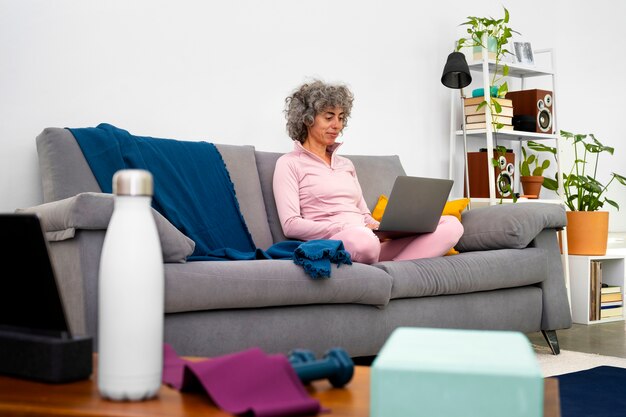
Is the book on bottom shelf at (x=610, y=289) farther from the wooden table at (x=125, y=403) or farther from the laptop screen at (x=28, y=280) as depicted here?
the laptop screen at (x=28, y=280)

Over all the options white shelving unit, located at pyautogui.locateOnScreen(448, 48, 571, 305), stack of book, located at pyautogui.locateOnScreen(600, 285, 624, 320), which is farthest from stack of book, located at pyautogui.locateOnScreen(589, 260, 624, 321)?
white shelving unit, located at pyautogui.locateOnScreen(448, 48, 571, 305)

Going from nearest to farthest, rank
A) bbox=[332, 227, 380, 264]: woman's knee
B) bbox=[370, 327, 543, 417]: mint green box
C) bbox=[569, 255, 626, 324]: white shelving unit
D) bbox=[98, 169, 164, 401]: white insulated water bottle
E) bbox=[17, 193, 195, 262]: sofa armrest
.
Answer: bbox=[370, 327, 543, 417]: mint green box → bbox=[98, 169, 164, 401]: white insulated water bottle → bbox=[17, 193, 195, 262]: sofa armrest → bbox=[332, 227, 380, 264]: woman's knee → bbox=[569, 255, 626, 324]: white shelving unit

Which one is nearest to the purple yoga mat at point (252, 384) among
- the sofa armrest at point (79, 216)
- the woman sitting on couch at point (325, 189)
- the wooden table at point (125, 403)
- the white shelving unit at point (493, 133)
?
the wooden table at point (125, 403)

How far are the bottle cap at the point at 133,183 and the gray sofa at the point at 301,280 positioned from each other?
140cm

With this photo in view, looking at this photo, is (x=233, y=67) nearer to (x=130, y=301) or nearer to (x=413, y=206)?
(x=413, y=206)

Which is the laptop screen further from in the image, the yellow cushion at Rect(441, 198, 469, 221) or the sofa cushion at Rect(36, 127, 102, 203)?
the yellow cushion at Rect(441, 198, 469, 221)

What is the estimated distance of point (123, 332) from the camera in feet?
3.04

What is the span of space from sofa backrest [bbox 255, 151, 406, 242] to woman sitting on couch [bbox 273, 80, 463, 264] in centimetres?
9

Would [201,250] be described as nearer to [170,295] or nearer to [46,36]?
[170,295]

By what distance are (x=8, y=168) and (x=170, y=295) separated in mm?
1196

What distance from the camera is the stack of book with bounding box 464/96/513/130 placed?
16.0ft

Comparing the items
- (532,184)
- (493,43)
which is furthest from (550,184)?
(493,43)

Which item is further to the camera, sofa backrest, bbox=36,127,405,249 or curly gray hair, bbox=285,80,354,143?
curly gray hair, bbox=285,80,354,143

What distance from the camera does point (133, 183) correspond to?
92cm
